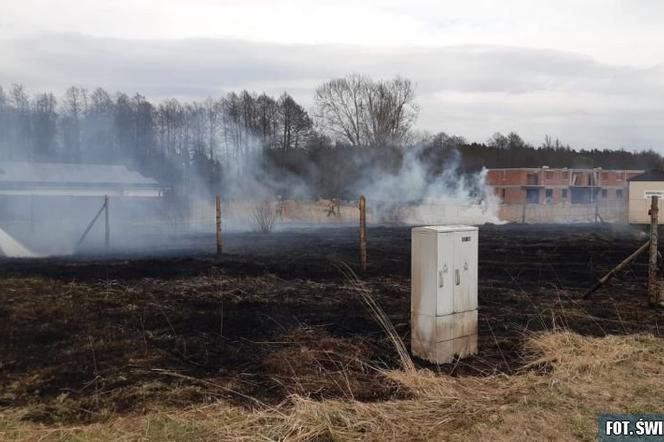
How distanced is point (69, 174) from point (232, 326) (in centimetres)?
3547

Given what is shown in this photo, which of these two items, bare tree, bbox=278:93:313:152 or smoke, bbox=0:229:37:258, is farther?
bare tree, bbox=278:93:313:152

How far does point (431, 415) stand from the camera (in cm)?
423

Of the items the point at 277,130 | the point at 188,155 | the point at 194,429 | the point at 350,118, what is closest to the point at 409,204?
the point at 277,130

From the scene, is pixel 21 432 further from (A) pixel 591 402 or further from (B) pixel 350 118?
(B) pixel 350 118

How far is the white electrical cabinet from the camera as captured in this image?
5.64 metres

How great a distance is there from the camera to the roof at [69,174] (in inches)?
1332

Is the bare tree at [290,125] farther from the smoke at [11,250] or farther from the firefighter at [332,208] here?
the smoke at [11,250]

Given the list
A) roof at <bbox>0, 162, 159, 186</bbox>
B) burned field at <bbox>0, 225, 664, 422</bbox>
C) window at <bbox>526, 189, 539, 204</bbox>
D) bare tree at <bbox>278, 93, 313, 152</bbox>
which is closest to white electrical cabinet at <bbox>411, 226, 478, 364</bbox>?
burned field at <bbox>0, 225, 664, 422</bbox>

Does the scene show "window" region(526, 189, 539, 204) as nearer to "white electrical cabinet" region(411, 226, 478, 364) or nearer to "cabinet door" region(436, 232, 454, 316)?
"white electrical cabinet" region(411, 226, 478, 364)

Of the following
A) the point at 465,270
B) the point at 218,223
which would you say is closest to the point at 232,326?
the point at 465,270

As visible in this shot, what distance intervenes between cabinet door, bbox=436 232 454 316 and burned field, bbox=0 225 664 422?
592mm

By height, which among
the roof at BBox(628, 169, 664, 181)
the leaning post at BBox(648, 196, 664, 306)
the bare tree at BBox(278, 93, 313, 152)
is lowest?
the leaning post at BBox(648, 196, 664, 306)

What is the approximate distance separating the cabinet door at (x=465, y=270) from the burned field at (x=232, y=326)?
0.60 meters

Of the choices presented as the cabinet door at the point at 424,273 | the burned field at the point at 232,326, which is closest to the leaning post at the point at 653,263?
the burned field at the point at 232,326
